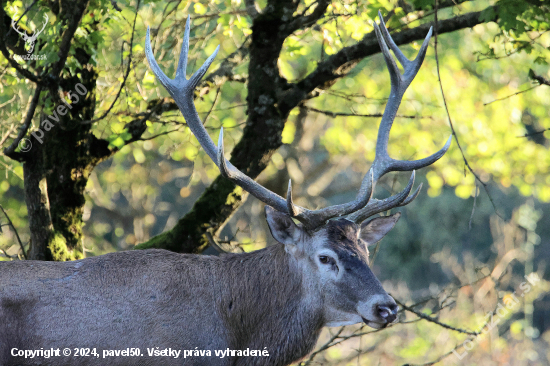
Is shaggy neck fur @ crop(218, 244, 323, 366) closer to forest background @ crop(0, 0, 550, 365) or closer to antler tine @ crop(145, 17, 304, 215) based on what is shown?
antler tine @ crop(145, 17, 304, 215)

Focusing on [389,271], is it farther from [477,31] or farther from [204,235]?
[204,235]

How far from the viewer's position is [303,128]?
38.4ft

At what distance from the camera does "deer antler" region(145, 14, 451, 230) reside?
12.7 feet

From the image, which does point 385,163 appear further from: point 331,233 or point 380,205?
point 331,233

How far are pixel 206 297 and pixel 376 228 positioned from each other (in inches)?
59.5

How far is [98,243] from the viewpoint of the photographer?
43.5 ft

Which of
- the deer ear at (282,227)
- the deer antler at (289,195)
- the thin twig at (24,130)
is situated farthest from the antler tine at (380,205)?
the thin twig at (24,130)

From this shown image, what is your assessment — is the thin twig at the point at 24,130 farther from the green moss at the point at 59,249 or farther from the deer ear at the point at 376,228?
the deer ear at the point at 376,228

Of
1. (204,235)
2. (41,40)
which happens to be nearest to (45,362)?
(204,235)

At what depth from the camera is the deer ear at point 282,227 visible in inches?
154

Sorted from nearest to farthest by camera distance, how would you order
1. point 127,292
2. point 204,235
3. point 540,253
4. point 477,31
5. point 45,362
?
point 45,362 → point 127,292 → point 204,235 → point 477,31 → point 540,253

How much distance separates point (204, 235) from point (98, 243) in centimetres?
882

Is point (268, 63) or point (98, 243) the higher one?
point (268, 63)

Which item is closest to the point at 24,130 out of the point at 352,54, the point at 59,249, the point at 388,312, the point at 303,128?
the point at 59,249
